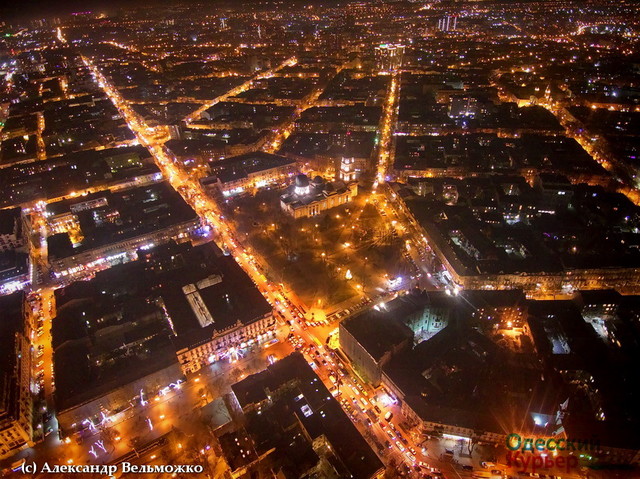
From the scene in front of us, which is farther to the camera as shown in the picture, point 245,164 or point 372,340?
point 245,164

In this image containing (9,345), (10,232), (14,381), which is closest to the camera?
(14,381)

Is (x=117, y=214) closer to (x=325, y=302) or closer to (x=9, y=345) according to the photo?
(x=9, y=345)

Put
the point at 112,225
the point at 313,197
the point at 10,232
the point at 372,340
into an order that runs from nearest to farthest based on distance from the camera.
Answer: the point at 372,340 → the point at 10,232 → the point at 112,225 → the point at 313,197

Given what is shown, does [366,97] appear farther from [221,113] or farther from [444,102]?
[221,113]

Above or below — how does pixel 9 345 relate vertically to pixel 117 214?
below


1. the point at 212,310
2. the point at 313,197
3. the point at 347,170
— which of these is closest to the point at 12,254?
the point at 212,310

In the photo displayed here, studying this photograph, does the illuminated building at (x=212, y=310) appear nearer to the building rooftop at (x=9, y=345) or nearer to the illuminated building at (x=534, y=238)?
the building rooftop at (x=9, y=345)

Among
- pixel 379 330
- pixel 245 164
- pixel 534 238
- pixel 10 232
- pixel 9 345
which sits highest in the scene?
pixel 245 164
